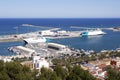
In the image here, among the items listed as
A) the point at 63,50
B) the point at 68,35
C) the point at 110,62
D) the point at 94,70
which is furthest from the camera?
the point at 68,35

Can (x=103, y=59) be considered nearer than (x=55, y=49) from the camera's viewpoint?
Yes

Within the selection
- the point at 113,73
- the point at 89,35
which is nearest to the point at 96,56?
the point at 113,73

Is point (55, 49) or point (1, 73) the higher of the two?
point (1, 73)

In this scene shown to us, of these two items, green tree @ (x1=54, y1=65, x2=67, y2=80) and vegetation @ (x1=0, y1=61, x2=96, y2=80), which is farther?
green tree @ (x1=54, y1=65, x2=67, y2=80)

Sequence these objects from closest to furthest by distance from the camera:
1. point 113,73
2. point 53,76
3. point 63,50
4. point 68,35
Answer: point 53,76
point 113,73
point 63,50
point 68,35

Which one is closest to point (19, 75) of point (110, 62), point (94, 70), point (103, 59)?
point (94, 70)

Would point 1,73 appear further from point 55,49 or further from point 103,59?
point 55,49

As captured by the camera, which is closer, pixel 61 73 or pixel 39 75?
pixel 39 75

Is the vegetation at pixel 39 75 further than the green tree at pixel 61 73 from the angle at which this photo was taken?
No

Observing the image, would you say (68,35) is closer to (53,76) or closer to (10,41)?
(10,41)
